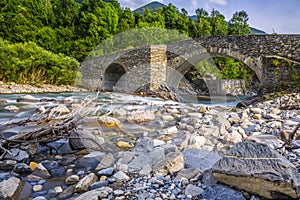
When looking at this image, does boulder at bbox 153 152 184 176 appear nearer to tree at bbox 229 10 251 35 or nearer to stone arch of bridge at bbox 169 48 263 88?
stone arch of bridge at bbox 169 48 263 88

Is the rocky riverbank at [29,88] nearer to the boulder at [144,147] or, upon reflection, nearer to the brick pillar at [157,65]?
the brick pillar at [157,65]

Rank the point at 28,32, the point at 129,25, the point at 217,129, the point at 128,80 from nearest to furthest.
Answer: the point at 217,129
the point at 128,80
the point at 28,32
the point at 129,25

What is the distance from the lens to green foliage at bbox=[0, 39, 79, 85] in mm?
10312

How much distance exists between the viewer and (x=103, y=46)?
1617 centimetres

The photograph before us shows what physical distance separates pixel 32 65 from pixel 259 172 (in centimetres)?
1197

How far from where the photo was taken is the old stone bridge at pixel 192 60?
7.07 m

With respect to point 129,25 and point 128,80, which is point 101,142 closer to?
point 128,80

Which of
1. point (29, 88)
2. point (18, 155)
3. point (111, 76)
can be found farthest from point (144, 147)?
point (111, 76)

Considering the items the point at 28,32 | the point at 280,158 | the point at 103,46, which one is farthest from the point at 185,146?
the point at 28,32

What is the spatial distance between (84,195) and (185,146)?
1.11 m

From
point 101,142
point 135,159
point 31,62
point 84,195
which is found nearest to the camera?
point 84,195

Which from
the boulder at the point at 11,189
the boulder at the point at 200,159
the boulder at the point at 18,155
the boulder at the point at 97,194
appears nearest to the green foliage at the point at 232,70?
the boulder at the point at 200,159

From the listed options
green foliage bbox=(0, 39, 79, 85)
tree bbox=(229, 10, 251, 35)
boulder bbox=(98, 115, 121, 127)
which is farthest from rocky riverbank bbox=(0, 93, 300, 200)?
tree bbox=(229, 10, 251, 35)

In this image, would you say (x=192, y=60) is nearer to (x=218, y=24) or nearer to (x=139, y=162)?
(x=139, y=162)
